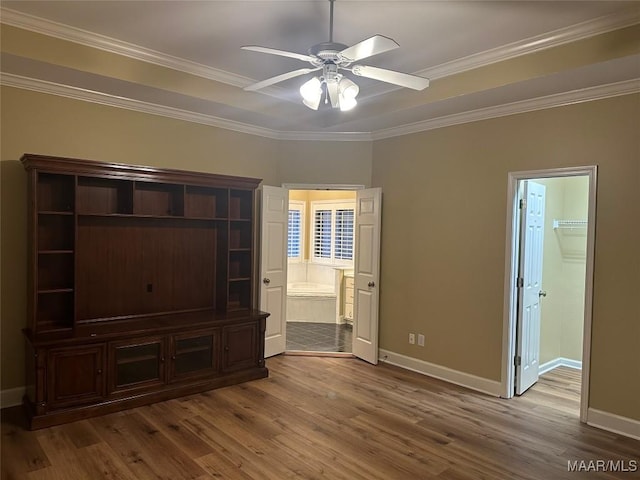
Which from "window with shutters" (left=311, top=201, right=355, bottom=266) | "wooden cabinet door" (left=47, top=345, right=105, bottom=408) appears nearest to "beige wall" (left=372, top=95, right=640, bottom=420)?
"window with shutters" (left=311, top=201, right=355, bottom=266)

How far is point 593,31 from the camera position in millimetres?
3010

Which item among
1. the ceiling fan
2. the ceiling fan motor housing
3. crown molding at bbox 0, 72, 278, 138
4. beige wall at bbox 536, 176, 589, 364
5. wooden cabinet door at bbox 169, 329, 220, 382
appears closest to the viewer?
the ceiling fan

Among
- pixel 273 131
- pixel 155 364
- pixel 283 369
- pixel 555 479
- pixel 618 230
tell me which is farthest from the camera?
pixel 273 131

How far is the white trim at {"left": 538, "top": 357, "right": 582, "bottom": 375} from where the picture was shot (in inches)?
200

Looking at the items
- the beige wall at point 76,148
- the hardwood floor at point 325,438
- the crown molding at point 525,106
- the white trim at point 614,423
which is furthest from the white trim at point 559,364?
the beige wall at point 76,148

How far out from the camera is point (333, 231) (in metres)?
8.40

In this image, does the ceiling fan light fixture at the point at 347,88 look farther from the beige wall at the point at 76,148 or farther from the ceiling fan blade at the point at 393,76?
the beige wall at the point at 76,148

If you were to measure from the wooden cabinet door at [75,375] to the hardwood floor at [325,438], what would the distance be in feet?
0.68

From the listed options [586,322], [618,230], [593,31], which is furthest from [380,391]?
[593,31]

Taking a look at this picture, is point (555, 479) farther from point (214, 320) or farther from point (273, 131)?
point (273, 131)

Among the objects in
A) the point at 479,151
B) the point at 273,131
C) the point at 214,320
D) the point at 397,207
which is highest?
the point at 273,131

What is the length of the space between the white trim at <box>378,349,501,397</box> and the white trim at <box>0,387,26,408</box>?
374 centimetres

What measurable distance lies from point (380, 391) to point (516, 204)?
7.49ft

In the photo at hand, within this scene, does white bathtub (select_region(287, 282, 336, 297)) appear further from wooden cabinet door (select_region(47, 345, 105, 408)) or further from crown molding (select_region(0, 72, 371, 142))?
wooden cabinet door (select_region(47, 345, 105, 408))
